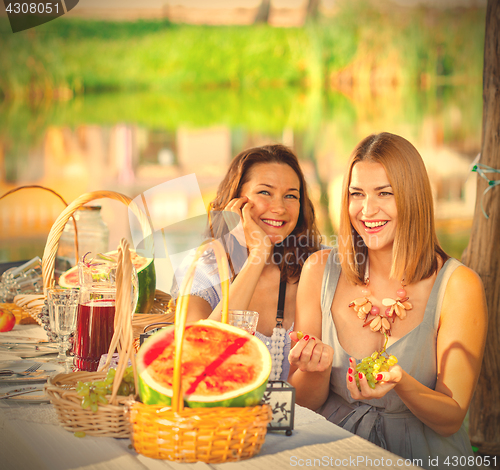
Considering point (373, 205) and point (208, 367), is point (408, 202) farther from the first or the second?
point (208, 367)

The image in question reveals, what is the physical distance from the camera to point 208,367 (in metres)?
0.80

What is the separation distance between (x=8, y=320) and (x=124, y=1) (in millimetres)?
9910

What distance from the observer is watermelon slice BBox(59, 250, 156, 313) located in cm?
161

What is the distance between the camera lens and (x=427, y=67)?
467 inches

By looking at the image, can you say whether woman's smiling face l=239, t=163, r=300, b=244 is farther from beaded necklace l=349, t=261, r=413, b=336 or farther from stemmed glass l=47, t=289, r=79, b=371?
stemmed glass l=47, t=289, r=79, b=371

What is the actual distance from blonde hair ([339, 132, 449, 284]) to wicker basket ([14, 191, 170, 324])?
0.69 meters

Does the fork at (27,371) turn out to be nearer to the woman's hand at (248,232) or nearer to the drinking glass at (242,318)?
the drinking glass at (242,318)

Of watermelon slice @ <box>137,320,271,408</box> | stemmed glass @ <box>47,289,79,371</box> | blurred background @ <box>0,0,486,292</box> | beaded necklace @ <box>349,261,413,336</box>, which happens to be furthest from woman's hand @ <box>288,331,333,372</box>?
blurred background @ <box>0,0,486,292</box>

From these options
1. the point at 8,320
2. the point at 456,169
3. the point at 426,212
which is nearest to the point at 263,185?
the point at 426,212

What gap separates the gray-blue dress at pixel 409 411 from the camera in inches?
52.4

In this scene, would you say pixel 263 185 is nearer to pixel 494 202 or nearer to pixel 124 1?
pixel 494 202

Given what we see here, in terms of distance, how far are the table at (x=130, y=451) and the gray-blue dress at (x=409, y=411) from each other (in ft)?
1.54

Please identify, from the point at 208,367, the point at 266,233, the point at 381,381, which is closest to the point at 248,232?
the point at 266,233

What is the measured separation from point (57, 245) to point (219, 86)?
37.1 feet
